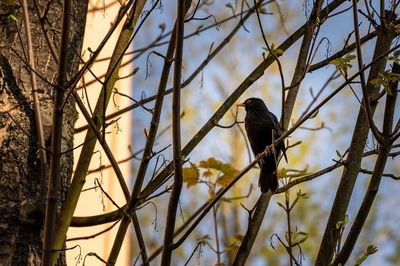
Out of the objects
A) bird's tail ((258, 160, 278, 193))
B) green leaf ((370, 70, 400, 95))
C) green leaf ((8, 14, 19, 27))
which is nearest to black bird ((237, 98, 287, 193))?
bird's tail ((258, 160, 278, 193))

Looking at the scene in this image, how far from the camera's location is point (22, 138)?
197 cm

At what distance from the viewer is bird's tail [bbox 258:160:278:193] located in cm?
247

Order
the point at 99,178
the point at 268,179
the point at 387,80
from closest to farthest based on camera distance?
1. the point at 387,80
2. the point at 268,179
3. the point at 99,178

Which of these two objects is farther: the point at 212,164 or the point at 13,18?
the point at 212,164

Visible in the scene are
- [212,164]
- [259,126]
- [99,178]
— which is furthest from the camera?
[99,178]

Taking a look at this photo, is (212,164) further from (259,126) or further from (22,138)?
(22,138)

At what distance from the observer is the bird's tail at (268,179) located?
97.4 inches

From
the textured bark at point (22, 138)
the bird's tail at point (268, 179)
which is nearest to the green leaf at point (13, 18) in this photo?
the textured bark at point (22, 138)

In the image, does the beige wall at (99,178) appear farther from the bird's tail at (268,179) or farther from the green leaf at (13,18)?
the green leaf at (13,18)

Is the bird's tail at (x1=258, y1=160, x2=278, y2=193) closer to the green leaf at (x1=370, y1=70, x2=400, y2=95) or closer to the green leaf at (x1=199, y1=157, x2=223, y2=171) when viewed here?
the green leaf at (x1=199, y1=157, x2=223, y2=171)

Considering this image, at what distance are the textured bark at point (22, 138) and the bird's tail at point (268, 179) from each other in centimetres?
93

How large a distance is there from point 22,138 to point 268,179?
122 centimetres

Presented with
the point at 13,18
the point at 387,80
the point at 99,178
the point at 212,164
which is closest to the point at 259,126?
the point at 212,164

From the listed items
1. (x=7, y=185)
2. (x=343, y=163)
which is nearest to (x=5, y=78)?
(x=7, y=185)
